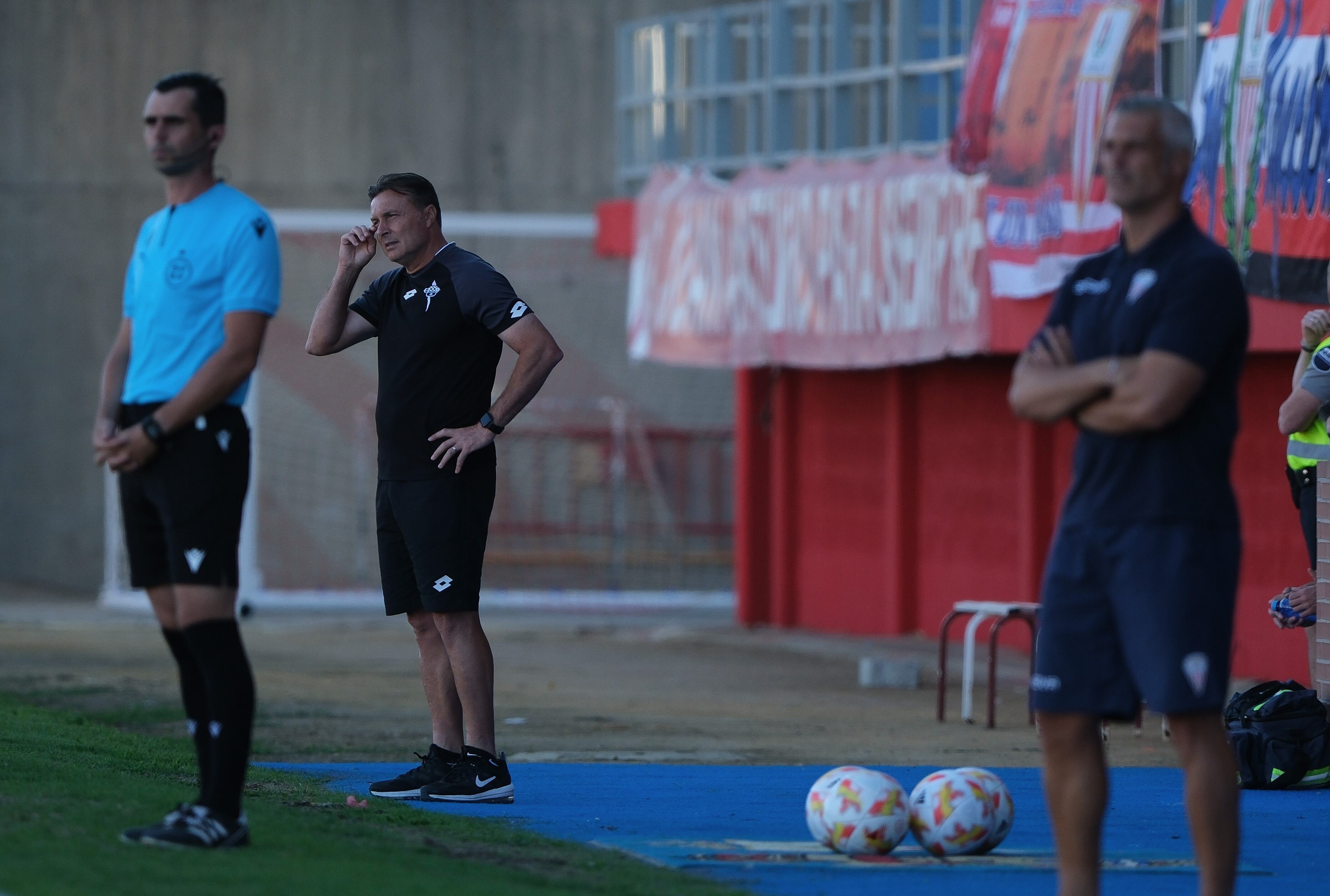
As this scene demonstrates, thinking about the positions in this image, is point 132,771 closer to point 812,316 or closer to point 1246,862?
point 1246,862

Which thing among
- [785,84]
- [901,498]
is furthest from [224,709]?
[785,84]

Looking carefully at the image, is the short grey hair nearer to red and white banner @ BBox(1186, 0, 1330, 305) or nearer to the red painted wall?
red and white banner @ BBox(1186, 0, 1330, 305)

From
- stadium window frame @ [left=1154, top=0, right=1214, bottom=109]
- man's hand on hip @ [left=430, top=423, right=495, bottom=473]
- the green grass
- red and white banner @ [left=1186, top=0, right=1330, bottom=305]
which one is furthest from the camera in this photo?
stadium window frame @ [left=1154, top=0, right=1214, bottom=109]

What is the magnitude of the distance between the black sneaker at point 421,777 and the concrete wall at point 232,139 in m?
18.2

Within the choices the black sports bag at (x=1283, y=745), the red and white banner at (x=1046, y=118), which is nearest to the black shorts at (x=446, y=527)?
the black sports bag at (x=1283, y=745)

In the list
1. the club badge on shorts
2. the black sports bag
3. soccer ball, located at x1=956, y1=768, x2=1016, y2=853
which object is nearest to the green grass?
soccer ball, located at x1=956, y1=768, x2=1016, y2=853

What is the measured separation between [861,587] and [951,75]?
4.88 m

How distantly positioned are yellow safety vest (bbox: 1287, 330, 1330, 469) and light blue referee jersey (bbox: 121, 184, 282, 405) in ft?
15.5

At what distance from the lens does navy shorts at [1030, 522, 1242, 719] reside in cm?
474

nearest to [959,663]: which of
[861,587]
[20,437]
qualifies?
[861,587]

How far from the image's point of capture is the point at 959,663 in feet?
52.9

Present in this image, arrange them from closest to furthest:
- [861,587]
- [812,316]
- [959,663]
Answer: [959,663]
[812,316]
[861,587]

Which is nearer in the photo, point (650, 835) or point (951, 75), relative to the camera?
point (650, 835)

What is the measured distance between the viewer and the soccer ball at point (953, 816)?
237 inches
